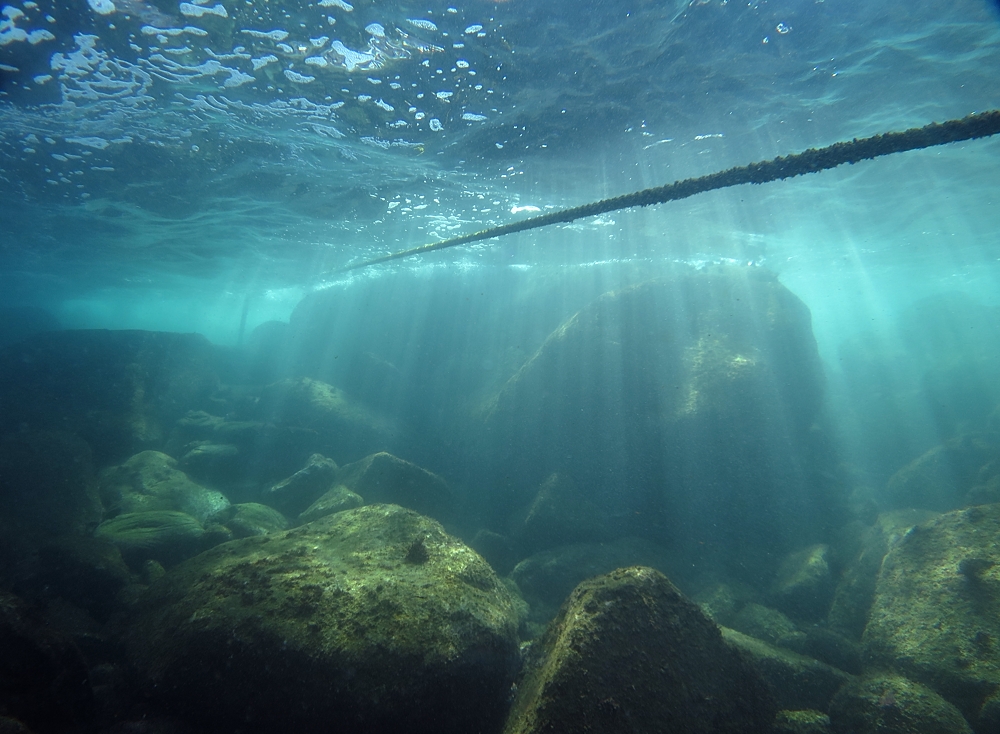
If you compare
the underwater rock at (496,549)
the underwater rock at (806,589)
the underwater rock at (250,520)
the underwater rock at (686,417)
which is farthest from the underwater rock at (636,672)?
the underwater rock at (250,520)

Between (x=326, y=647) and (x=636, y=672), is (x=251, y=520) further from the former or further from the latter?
(x=636, y=672)

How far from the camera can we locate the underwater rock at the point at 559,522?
442 inches

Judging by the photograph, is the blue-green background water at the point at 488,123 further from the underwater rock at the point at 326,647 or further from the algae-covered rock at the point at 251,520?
the algae-covered rock at the point at 251,520

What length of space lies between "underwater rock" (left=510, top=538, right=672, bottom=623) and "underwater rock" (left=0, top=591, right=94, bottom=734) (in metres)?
6.77

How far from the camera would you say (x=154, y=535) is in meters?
8.28

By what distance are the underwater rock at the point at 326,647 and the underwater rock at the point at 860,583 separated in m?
7.12

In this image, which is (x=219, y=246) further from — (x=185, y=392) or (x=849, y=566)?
(x=849, y=566)

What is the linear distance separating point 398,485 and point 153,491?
6.22 m

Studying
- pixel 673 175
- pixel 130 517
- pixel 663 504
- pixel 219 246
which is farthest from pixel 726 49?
pixel 219 246


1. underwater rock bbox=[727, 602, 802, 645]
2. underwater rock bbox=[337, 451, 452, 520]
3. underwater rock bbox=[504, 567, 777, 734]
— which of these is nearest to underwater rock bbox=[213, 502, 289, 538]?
underwater rock bbox=[337, 451, 452, 520]

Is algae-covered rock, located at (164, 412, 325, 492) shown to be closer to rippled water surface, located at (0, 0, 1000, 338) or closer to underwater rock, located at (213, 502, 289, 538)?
underwater rock, located at (213, 502, 289, 538)

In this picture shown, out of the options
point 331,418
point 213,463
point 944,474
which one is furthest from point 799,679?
point 213,463

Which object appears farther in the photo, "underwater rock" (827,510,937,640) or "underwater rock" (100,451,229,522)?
"underwater rock" (100,451,229,522)

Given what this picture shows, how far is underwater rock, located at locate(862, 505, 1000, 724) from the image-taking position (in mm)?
5402
